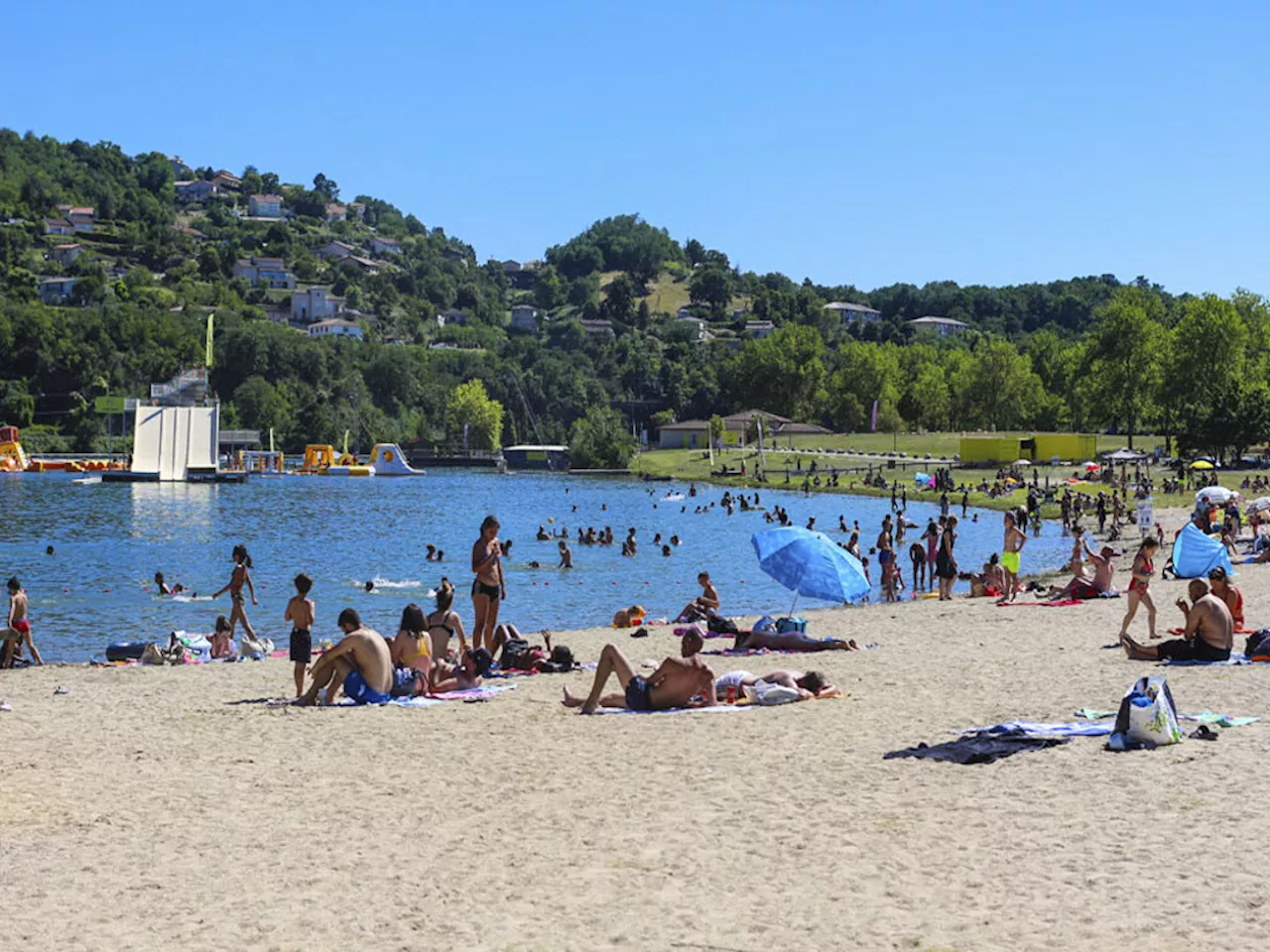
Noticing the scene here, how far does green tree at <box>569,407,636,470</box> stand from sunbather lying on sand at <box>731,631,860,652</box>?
298ft

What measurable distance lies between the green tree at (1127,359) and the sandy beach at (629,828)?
69.3 meters

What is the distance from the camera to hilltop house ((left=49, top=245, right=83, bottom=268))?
17462 cm

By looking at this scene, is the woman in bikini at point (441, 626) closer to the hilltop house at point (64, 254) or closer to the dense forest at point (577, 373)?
the dense forest at point (577, 373)

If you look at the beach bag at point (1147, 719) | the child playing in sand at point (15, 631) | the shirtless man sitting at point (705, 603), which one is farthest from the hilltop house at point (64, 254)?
the beach bag at point (1147, 719)

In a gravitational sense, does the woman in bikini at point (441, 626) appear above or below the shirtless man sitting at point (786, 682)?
above

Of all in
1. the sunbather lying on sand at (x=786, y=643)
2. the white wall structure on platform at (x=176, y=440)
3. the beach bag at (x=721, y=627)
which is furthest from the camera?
the white wall structure on platform at (x=176, y=440)

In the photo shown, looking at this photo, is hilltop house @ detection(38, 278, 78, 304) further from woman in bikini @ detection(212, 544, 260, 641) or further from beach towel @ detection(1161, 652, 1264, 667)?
beach towel @ detection(1161, 652, 1264, 667)

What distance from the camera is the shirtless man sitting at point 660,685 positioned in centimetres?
1193

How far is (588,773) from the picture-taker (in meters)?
9.68

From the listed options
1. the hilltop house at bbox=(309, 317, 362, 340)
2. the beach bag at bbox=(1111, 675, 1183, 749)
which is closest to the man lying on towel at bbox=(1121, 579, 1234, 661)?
the beach bag at bbox=(1111, 675, 1183, 749)

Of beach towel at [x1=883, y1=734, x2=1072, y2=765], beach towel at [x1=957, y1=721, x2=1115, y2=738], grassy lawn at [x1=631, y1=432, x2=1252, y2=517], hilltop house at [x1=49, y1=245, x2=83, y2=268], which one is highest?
hilltop house at [x1=49, y1=245, x2=83, y2=268]

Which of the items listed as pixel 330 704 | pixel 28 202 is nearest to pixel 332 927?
pixel 330 704

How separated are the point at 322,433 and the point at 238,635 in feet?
336

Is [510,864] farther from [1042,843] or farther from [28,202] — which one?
[28,202]
